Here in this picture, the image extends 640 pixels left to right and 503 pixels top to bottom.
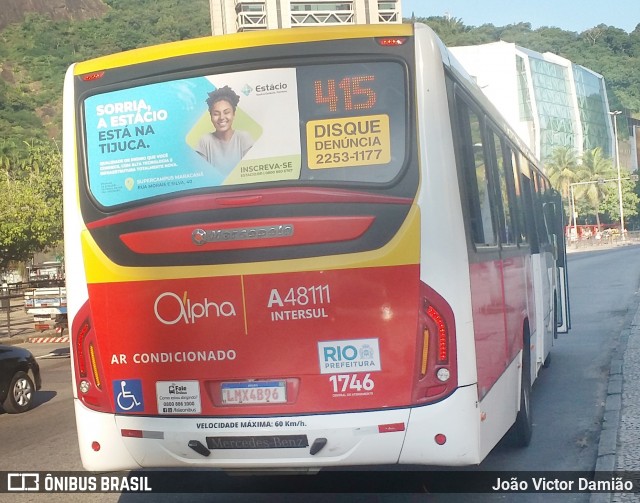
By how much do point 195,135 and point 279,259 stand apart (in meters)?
0.95

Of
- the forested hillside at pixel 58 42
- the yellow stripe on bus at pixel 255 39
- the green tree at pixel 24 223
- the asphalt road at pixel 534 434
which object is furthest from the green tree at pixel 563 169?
the yellow stripe on bus at pixel 255 39

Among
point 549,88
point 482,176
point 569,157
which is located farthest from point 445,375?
point 549,88

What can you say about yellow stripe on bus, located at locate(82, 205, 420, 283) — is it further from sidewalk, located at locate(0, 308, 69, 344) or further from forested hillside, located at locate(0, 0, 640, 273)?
forested hillside, located at locate(0, 0, 640, 273)

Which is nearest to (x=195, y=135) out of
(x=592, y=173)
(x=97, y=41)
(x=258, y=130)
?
(x=258, y=130)

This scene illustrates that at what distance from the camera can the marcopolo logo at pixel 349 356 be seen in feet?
18.6

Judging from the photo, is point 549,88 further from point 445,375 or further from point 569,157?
point 445,375

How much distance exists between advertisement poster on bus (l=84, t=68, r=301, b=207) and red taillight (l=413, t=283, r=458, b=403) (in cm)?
114

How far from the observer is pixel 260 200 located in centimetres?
577

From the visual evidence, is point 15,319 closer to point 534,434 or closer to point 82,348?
point 534,434

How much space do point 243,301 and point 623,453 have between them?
3.59 metres

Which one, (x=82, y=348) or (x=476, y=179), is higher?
(x=476, y=179)

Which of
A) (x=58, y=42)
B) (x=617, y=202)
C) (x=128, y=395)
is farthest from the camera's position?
(x=58, y=42)

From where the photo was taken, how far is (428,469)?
783 cm

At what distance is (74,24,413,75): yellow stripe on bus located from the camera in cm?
583
